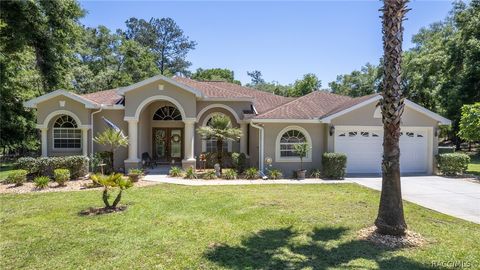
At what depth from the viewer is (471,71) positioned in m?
30.6

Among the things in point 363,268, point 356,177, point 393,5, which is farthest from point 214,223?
point 356,177

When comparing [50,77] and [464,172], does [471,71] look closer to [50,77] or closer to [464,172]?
[464,172]

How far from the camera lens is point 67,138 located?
763 inches

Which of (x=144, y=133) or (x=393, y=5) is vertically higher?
(x=393, y=5)

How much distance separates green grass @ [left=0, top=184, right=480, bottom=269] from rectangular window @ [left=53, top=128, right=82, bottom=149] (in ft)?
23.2

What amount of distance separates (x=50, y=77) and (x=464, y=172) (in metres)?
28.6

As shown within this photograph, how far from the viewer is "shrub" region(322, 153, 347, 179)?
17266 mm

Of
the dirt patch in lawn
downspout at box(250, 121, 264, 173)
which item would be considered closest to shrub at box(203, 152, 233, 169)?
downspout at box(250, 121, 264, 173)

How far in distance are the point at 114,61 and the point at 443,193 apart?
42.8 m

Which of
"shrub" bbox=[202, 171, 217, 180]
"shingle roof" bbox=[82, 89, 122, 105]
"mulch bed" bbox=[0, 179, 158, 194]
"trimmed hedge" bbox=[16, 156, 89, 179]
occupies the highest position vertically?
"shingle roof" bbox=[82, 89, 122, 105]

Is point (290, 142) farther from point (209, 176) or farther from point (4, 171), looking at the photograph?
point (4, 171)

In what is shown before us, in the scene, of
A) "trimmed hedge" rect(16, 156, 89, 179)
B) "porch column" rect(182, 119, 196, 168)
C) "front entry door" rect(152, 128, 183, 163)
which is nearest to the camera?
"trimmed hedge" rect(16, 156, 89, 179)

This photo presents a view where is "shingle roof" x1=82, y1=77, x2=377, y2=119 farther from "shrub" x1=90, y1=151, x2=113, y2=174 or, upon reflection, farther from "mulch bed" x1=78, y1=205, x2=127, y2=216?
"mulch bed" x1=78, y1=205, x2=127, y2=216

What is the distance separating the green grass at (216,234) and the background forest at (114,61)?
1403 cm
